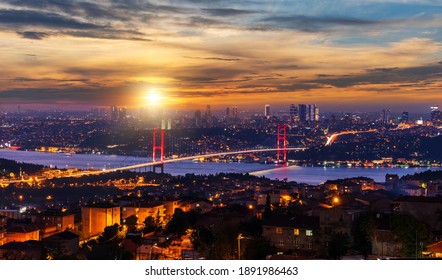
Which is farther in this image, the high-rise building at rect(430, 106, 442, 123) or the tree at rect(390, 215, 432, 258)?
the high-rise building at rect(430, 106, 442, 123)

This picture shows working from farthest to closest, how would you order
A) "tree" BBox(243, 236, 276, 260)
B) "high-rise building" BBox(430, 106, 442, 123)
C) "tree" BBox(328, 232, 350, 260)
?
"high-rise building" BBox(430, 106, 442, 123) < "tree" BBox(328, 232, 350, 260) < "tree" BBox(243, 236, 276, 260)

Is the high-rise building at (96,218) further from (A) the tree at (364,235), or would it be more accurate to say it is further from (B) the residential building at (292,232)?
(A) the tree at (364,235)

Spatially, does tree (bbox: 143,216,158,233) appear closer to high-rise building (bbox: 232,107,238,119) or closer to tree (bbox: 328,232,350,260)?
tree (bbox: 328,232,350,260)

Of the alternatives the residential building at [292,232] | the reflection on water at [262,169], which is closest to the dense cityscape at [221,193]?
the residential building at [292,232]

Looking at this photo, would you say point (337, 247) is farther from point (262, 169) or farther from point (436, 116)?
point (436, 116)

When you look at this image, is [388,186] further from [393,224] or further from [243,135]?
[243,135]

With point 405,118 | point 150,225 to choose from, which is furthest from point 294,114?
point 150,225

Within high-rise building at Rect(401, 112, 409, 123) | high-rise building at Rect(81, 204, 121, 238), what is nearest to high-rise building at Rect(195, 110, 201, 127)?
high-rise building at Rect(401, 112, 409, 123)
